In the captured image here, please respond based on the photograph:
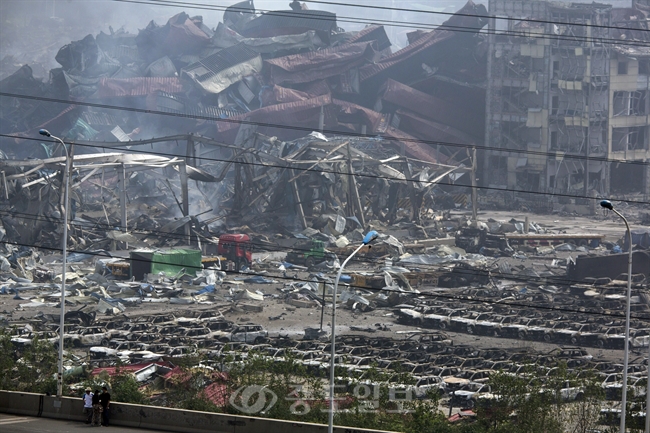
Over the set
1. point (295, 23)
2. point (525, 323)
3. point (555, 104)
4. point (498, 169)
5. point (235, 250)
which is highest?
point (295, 23)

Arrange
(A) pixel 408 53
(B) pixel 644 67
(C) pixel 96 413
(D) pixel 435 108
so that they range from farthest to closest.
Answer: (A) pixel 408 53, (D) pixel 435 108, (B) pixel 644 67, (C) pixel 96 413

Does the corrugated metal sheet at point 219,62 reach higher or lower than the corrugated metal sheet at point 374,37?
lower

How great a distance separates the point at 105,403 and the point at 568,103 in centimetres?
4330

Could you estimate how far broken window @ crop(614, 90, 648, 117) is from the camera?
52.4 m

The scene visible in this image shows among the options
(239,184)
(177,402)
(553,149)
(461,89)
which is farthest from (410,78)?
(177,402)

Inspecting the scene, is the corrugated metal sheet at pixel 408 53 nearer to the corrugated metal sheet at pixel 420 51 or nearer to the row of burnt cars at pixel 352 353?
the corrugated metal sheet at pixel 420 51

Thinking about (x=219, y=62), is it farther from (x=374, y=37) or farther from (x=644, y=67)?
(x=644, y=67)

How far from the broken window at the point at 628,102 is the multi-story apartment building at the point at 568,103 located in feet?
0.21

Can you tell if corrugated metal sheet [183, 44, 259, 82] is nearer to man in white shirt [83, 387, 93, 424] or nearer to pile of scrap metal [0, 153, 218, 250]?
pile of scrap metal [0, 153, 218, 250]

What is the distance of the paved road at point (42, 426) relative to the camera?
1569 cm

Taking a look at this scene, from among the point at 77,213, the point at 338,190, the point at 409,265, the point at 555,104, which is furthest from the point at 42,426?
the point at 555,104

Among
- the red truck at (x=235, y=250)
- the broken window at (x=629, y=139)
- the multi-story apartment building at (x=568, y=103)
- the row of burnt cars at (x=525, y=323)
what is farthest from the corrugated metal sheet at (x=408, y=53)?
the row of burnt cars at (x=525, y=323)

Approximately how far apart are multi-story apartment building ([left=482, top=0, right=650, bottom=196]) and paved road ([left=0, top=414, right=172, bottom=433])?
1514 inches

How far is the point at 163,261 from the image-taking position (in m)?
34.8
